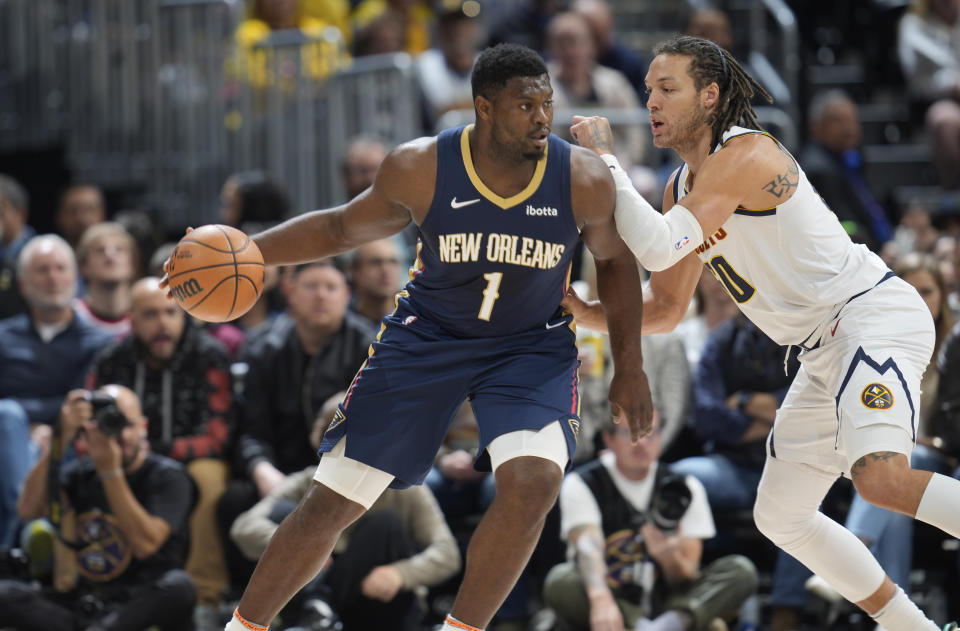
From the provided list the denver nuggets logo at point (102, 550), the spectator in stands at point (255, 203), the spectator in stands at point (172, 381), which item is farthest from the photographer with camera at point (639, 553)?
the spectator in stands at point (255, 203)

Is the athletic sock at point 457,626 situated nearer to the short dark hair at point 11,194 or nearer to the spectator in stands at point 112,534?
the spectator in stands at point 112,534

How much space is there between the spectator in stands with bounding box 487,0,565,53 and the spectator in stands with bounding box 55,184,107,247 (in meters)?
3.58

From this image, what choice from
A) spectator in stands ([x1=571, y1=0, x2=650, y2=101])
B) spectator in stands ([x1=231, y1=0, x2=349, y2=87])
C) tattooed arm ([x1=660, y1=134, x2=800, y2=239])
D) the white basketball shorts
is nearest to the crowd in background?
spectator in stands ([x1=231, y1=0, x2=349, y2=87])

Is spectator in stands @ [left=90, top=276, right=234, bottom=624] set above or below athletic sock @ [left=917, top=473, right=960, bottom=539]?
below

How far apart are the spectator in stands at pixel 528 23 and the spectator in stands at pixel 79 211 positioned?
358 cm

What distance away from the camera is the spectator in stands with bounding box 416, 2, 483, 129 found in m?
9.44

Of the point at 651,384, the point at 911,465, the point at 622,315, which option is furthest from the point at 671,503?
the point at 622,315

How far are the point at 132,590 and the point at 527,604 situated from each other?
200cm

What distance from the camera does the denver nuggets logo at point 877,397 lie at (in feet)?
13.7

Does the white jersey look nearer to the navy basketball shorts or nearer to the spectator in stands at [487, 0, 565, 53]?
the navy basketball shorts

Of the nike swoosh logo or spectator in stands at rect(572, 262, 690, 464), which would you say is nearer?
the nike swoosh logo

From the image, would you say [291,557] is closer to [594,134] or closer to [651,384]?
[594,134]

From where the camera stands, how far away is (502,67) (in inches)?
171

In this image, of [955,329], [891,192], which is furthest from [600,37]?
Result: [955,329]
